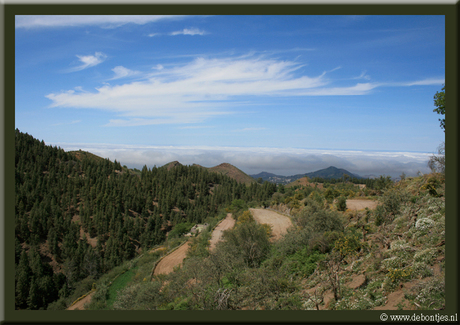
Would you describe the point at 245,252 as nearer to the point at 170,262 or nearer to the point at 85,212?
the point at 170,262

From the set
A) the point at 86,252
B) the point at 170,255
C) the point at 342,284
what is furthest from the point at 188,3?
the point at 86,252

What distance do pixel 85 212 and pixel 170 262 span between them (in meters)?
52.0

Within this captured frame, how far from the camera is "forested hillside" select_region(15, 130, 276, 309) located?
162 ft

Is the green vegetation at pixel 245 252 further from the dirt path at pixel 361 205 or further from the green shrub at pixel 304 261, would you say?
the dirt path at pixel 361 205

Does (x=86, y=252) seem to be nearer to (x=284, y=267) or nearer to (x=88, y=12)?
(x=284, y=267)

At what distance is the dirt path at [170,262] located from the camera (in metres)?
25.4

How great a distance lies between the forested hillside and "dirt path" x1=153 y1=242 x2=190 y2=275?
20.5 meters

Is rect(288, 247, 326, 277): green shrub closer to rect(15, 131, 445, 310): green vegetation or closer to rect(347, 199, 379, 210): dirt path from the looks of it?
rect(15, 131, 445, 310): green vegetation

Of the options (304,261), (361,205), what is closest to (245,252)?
(304,261)

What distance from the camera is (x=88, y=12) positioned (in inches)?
254

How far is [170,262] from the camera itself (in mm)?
27953

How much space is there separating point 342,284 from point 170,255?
2553 cm

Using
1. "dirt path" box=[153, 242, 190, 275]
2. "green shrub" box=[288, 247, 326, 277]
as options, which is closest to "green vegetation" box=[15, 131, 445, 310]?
"green shrub" box=[288, 247, 326, 277]

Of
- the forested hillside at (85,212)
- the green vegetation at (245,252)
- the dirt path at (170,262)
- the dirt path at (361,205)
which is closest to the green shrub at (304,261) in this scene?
the green vegetation at (245,252)
